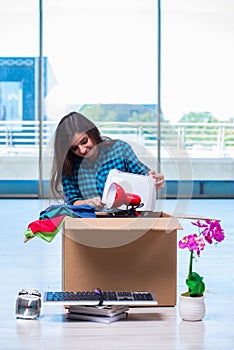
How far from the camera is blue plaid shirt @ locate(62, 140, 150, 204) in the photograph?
3.04 m

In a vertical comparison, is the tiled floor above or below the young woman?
below

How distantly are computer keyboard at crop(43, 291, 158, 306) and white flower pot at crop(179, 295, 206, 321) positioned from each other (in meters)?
0.09

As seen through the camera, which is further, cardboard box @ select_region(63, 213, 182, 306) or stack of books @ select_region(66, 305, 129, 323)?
cardboard box @ select_region(63, 213, 182, 306)

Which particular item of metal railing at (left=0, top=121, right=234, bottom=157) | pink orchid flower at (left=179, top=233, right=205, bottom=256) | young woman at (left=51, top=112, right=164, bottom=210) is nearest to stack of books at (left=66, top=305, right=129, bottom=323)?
pink orchid flower at (left=179, top=233, right=205, bottom=256)

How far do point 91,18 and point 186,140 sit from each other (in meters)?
1.54

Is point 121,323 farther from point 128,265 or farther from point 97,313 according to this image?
point 128,265

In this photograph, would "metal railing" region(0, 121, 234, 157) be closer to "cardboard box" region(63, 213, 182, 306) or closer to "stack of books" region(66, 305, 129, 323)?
"cardboard box" region(63, 213, 182, 306)

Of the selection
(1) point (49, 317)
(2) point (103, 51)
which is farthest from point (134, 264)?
(2) point (103, 51)

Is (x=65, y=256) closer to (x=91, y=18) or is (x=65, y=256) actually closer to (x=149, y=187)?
(x=149, y=187)

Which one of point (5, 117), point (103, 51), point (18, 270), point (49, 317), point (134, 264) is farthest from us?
point (5, 117)

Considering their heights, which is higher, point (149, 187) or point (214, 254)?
point (149, 187)

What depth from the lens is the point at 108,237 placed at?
2.84m

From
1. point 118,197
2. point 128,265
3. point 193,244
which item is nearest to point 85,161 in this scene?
point 118,197

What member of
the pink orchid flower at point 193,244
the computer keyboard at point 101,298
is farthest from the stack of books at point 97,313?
the pink orchid flower at point 193,244
